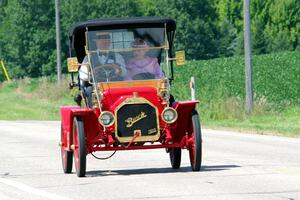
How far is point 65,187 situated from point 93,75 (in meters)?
2.87

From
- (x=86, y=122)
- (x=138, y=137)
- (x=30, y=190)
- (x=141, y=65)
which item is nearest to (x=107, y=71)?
(x=141, y=65)

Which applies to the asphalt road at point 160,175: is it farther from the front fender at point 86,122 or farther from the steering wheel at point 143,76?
the steering wheel at point 143,76

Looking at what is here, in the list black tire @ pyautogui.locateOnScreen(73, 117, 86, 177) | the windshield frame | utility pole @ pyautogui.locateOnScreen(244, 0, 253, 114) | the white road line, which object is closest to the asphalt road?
the white road line

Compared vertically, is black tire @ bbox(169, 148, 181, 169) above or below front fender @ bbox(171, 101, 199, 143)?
below

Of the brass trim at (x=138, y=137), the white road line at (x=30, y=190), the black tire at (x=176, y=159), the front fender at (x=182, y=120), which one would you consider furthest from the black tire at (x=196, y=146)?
the white road line at (x=30, y=190)

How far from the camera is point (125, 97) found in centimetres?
1530

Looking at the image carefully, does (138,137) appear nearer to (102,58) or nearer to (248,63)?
(102,58)

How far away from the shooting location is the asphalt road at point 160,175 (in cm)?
1241

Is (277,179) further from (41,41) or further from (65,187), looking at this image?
(41,41)

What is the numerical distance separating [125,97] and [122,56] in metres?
1.00

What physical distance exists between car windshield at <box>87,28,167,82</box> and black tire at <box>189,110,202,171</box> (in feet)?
3.91

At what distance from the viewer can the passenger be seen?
1595cm

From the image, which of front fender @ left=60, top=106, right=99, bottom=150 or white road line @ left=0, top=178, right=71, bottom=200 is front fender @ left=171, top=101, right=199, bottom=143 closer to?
front fender @ left=60, top=106, right=99, bottom=150

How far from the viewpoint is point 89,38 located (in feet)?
53.0
